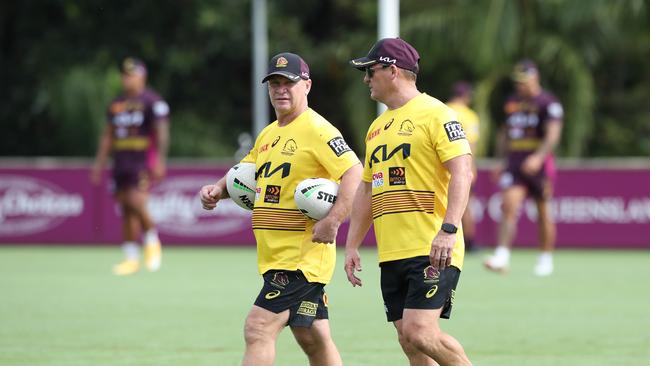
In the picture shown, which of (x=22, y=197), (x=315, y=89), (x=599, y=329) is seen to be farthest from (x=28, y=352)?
(x=315, y=89)

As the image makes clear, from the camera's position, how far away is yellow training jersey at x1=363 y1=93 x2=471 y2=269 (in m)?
6.92

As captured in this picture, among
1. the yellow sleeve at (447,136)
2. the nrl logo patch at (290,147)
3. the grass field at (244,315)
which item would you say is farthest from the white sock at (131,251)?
the yellow sleeve at (447,136)

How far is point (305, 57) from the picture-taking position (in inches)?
1319

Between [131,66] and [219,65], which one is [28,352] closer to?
[131,66]

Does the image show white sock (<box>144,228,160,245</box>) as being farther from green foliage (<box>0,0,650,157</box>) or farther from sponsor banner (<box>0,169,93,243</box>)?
green foliage (<box>0,0,650,157</box>)

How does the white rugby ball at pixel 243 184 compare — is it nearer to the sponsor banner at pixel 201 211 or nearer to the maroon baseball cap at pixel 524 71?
the maroon baseball cap at pixel 524 71

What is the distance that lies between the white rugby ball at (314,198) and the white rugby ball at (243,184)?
0.53 meters

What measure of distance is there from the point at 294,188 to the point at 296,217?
0.16 meters

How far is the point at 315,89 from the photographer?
34.6m

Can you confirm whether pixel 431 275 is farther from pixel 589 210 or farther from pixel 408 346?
pixel 589 210

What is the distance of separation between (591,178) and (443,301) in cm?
1341

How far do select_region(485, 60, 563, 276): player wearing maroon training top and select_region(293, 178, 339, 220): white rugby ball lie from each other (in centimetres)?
831

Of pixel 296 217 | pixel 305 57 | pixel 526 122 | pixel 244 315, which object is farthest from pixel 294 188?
pixel 305 57

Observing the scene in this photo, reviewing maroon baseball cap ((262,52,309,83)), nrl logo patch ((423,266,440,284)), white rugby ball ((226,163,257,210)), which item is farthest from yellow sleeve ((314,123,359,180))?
nrl logo patch ((423,266,440,284))
